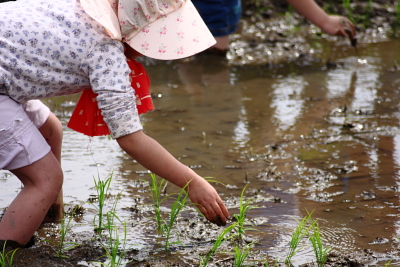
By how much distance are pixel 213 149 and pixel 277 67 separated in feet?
7.52

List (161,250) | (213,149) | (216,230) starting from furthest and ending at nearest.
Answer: (213,149) → (216,230) → (161,250)

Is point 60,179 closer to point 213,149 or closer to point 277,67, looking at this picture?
point 213,149

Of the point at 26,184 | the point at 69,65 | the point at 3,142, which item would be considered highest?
the point at 69,65

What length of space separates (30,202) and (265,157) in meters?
1.64

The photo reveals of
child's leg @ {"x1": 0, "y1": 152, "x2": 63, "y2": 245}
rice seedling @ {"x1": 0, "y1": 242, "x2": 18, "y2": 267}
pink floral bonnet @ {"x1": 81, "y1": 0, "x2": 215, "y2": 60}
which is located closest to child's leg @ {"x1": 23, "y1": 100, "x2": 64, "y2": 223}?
child's leg @ {"x1": 0, "y1": 152, "x2": 63, "y2": 245}

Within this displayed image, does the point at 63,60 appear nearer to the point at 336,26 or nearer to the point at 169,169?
the point at 169,169

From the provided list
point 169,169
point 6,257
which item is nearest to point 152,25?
point 169,169

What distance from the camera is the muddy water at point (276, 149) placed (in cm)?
266

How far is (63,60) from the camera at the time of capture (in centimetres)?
224

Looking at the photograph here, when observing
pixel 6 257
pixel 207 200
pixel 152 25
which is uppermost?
pixel 152 25

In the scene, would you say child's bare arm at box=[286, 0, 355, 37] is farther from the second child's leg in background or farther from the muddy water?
the second child's leg in background

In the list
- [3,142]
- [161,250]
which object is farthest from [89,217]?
[3,142]

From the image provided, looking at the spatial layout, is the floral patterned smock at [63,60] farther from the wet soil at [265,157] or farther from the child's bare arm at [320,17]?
the child's bare arm at [320,17]

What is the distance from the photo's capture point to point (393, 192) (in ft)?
9.75
